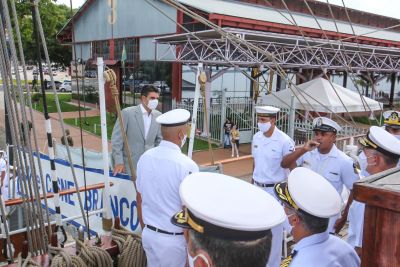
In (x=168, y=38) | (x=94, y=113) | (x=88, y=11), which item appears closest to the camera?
(x=168, y=38)

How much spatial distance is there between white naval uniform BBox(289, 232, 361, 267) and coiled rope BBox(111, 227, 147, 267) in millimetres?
1390

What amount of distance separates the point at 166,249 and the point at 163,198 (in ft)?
1.11

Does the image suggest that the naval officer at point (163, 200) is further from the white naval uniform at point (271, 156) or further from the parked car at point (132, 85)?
the parked car at point (132, 85)

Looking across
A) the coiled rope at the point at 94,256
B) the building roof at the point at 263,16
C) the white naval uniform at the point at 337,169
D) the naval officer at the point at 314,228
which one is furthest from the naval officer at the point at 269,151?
the building roof at the point at 263,16

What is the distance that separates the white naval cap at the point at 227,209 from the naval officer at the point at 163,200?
110 centimetres

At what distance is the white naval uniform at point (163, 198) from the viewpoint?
2.49 meters

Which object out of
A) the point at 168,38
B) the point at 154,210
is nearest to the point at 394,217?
the point at 154,210

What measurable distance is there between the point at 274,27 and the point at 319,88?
6.10 metres

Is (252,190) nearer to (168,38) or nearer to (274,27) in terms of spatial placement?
(168,38)

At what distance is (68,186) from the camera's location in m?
4.96

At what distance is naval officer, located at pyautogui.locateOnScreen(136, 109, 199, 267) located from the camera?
8.16ft

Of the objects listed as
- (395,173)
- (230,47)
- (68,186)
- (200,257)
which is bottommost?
(68,186)

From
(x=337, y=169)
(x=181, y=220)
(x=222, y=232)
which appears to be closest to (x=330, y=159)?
(x=337, y=169)

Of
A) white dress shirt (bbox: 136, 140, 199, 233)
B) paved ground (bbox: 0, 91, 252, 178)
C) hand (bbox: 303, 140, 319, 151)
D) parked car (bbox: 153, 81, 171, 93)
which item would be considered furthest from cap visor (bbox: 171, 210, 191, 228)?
parked car (bbox: 153, 81, 171, 93)
